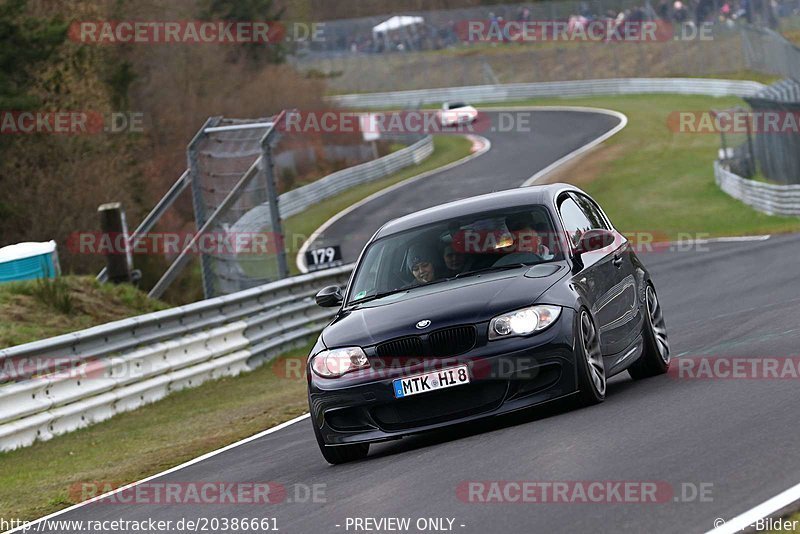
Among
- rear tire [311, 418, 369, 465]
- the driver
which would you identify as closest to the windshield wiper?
the driver

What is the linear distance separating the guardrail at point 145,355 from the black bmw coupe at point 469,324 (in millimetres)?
4427

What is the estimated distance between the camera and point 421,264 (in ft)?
31.3

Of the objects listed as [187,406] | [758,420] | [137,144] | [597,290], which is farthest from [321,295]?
[137,144]

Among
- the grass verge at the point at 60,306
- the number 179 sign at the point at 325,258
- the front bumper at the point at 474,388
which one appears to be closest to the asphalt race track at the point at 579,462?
the front bumper at the point at 474,388

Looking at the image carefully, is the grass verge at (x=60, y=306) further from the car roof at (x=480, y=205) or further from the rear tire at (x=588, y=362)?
the rear tire at (x=588, y=362)

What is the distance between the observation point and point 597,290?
9.43 metres

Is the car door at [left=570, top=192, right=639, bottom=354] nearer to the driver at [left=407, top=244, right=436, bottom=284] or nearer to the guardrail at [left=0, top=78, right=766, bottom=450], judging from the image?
the driver at [left=407, top=244, right=436, bottom=284]

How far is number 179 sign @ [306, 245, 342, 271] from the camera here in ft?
68.0

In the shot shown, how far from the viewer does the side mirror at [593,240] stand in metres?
9.48

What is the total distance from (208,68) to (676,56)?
1049 inches

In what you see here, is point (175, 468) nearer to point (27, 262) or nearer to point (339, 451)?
point (339, 451)

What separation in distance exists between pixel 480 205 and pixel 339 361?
1.80m

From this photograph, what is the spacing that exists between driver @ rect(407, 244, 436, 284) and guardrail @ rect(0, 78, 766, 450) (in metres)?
5.01

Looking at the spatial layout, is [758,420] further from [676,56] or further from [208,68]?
[676,56]
